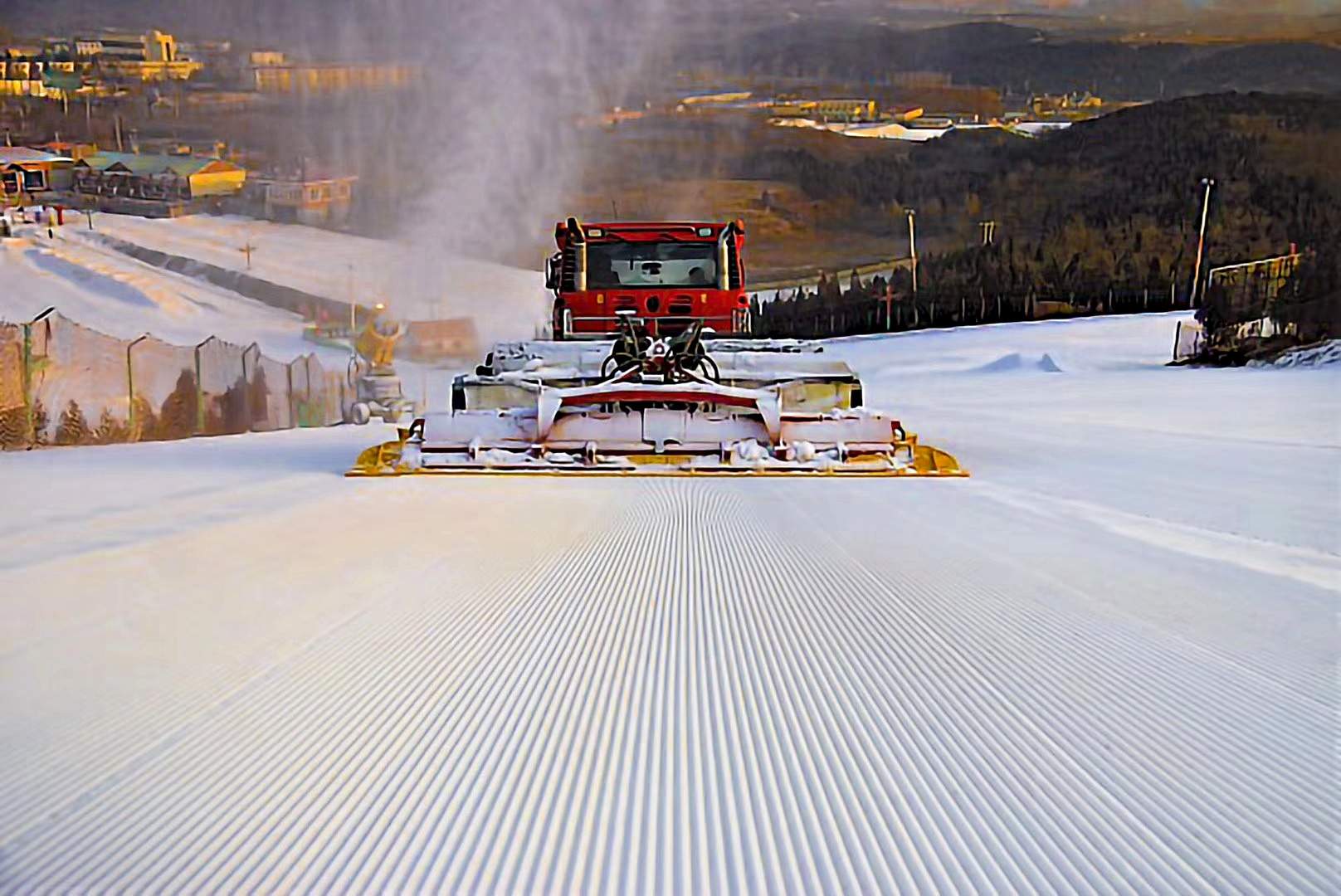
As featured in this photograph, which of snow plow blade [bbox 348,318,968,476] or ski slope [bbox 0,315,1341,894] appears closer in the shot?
ski slope [bbox 0,315,1341,894]

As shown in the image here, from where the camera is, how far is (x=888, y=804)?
62.9 inches

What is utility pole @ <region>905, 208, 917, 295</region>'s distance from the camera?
78.4 feet

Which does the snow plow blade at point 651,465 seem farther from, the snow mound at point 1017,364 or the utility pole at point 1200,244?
the utility pole at point 1200,244

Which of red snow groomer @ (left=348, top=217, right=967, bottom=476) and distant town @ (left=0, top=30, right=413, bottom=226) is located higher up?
distant town @ (left=0, top=30, right=413, bottom=226)

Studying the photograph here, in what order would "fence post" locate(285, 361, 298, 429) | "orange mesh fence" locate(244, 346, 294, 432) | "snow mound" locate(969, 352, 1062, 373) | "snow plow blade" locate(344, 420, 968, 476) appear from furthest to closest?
"snow mound" locate(969, 352, 1062, 373)
"fence post" locate(285, 361, 298, 429)
"orange mesh fence" locate(244, 346, 294, 432)
"snow plow blade" locate(344, 420, 968, 476)

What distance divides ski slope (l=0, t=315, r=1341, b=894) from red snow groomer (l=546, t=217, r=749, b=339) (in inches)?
151

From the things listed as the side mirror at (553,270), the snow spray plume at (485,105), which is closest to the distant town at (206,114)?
the snow spray plume at (485,105)

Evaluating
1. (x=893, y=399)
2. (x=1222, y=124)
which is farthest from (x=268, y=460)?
(x=1222, y=124)

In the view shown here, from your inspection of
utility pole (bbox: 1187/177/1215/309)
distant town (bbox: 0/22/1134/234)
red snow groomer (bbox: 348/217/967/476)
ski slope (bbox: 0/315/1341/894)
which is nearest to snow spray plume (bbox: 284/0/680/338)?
distant town (bbox: 0/22/1134/234)

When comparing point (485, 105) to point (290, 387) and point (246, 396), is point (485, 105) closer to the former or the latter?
point (290, 387)

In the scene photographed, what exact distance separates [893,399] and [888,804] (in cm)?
1218

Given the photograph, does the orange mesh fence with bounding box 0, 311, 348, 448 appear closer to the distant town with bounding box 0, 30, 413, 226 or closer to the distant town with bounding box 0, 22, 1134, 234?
the distant town with bounding box 0, 30, 413, 226

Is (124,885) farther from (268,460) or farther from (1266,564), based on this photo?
(268,460)

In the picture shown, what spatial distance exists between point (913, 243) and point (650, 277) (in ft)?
55.1
